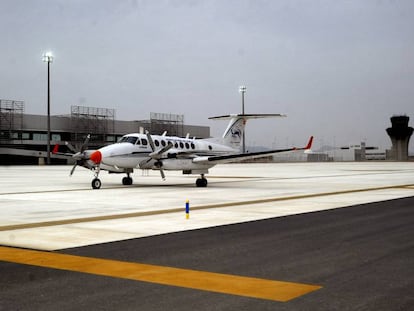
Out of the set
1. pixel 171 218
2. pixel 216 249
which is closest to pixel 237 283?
pixel 216 249

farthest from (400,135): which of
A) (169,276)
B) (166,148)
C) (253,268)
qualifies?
(169,276)

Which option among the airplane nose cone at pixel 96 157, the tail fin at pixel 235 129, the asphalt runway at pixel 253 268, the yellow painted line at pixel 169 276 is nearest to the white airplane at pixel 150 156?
the airplane nose cone at pixel 96 157

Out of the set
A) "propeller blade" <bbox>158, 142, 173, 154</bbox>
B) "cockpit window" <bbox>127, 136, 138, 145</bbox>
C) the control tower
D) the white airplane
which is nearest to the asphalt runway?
"propeller blade" <bbox>158, 142, 173, 154</bbox>

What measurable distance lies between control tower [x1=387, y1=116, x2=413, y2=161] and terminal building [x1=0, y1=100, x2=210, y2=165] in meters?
75.0

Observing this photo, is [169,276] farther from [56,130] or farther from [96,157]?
[56,130]

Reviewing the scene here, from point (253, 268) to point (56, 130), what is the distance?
101 metres

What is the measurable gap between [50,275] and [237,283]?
301 cm

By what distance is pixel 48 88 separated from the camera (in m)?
78.3

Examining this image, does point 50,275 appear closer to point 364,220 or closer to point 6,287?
point 6,287

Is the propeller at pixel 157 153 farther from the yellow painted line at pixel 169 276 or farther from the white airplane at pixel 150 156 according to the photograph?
the yellow painted line at pixel 169 276

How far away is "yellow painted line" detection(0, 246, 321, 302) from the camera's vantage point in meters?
7.11

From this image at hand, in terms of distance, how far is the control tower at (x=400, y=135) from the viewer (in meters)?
158

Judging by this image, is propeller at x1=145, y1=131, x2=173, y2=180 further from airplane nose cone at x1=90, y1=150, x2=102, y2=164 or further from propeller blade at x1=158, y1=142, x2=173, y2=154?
airplane nose cone at x1=90, y1=150, x2=102, y2=164

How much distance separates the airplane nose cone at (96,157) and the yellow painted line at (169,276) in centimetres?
1842
